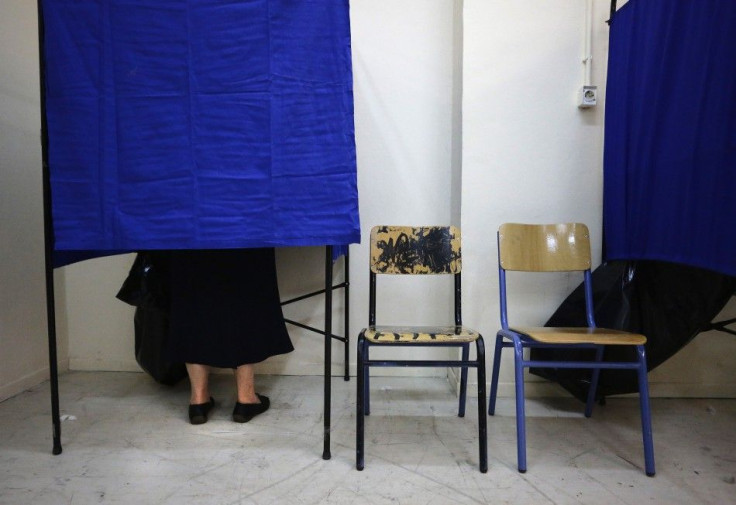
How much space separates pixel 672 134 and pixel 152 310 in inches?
81.7

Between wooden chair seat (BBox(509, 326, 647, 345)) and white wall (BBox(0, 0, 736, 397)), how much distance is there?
0.42 meters

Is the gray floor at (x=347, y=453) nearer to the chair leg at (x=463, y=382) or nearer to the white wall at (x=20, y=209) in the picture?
the chair leg at (x=463, y=382)

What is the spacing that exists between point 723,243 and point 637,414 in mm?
893

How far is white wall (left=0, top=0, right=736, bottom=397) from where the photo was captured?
1.76m

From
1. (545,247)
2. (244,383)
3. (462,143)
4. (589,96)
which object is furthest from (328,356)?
(589,96)

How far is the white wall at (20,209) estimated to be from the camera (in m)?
1.73

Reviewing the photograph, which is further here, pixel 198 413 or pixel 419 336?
pixel 198 413

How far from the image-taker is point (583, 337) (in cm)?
129

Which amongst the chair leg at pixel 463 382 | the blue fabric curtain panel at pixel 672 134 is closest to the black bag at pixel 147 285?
the chair leg at pixel 463 382

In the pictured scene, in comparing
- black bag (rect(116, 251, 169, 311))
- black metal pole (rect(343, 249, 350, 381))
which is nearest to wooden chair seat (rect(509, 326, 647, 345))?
black metal pole (rect(343, 249, 350, 381))

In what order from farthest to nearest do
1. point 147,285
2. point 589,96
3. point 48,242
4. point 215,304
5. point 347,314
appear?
point 347,314 → point 589,96 → point 147,285 → point 215,304 → point 48,242

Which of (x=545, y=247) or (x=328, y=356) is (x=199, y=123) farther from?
(x=545, y=247)

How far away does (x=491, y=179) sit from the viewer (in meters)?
1.80

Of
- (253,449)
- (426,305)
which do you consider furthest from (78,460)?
(426,305)
